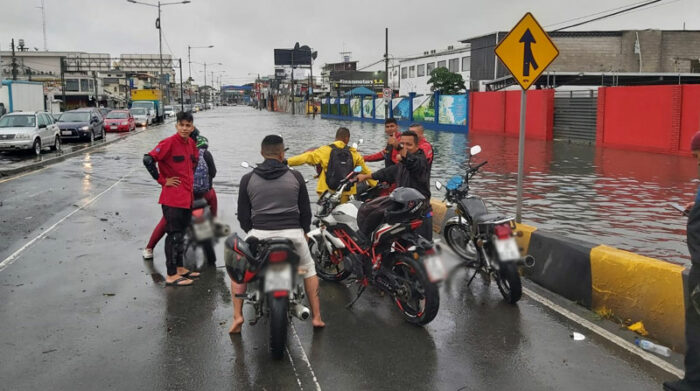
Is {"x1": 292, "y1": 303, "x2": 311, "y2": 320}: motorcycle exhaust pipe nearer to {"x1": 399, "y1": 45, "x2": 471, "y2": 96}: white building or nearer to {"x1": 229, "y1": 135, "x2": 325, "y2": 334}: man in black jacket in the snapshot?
{"x1": 229, "y1": 135, "x2": 325, "y2": 334}: man in black jacket

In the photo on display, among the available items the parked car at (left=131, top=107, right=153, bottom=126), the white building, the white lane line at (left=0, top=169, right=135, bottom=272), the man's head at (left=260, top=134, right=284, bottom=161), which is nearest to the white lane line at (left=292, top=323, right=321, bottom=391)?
the man's head at (left=260, top=134, right=284, bottom=161)

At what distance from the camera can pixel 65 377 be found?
14.5 ft

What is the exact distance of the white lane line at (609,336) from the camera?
15.2 feet

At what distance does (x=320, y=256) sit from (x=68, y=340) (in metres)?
2.80

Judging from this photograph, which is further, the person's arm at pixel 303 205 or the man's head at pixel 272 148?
the person's arm at pixel 303 205

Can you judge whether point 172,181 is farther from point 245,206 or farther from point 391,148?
point 391,148

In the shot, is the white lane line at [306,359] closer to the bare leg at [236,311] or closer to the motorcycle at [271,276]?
the motorcycle at [271,276]

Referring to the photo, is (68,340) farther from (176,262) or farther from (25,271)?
(25,271)

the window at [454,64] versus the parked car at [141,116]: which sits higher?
the window at [454,64]


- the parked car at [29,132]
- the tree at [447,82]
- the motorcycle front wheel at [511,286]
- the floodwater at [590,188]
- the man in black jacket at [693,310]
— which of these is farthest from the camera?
the tree at [447,82]

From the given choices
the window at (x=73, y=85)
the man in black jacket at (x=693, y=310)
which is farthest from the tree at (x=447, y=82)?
the man in black jacket at (x=693, y=310)

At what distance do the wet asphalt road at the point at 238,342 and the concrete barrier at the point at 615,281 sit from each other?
1.57ft

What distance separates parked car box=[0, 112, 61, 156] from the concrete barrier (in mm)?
19706

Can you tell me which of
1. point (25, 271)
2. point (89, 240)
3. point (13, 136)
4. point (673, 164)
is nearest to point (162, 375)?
point (25, 271)
